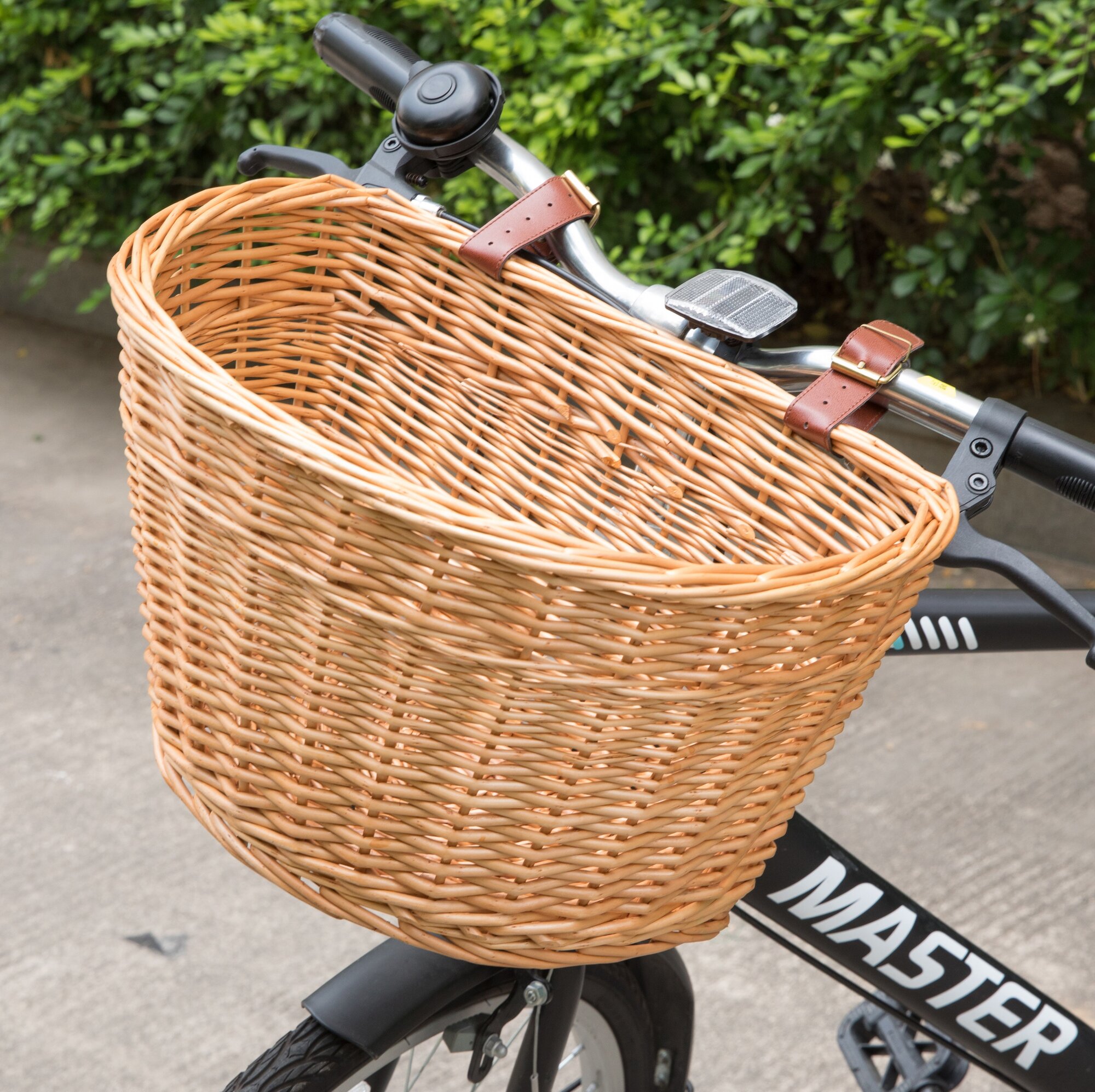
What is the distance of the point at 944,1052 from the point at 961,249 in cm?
177

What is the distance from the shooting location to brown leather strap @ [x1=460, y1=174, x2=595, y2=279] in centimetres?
102

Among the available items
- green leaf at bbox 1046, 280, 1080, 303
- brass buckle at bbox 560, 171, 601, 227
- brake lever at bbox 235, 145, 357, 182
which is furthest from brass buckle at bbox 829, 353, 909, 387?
green leaf at bbox 1046, 280, 1080, 303

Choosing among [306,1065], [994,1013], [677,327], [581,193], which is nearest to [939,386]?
[677,327]

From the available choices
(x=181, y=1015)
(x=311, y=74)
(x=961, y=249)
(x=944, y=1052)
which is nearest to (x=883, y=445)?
(x=944, y=1052)

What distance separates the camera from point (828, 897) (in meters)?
1.03

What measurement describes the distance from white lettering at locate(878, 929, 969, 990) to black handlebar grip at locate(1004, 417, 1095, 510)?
42 cm

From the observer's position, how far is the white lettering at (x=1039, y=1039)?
1.10m

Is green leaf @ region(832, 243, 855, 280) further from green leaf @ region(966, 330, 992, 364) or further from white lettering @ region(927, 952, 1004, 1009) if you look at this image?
white lettering @ region(927, 952, 1004, 1009)

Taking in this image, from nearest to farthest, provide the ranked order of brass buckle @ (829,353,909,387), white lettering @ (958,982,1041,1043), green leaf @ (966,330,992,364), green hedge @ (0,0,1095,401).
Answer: brass buckle @ (829,353,909,387) → white lettering @ (958,982,1041,1043) → green hedge @ (0,0,1095,401) → green leaf @ (966,330,992,364)

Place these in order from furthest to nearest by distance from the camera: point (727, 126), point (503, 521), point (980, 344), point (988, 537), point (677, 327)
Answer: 1. point (980, 344)
2. point (727, 126)
3. point (677, 327)
4. point (988, 537)
5. point (503, 521)

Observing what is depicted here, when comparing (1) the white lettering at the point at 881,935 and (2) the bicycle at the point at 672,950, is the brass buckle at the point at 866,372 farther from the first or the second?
(1) the white lettering at the point at 881,935

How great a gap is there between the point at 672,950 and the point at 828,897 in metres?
0.28

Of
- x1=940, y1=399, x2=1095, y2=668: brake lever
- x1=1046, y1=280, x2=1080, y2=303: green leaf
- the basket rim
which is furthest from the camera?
x1=1046, y1=280, x2=1080, y2=303: green leaf

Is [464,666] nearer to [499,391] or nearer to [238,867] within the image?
[499,391]
